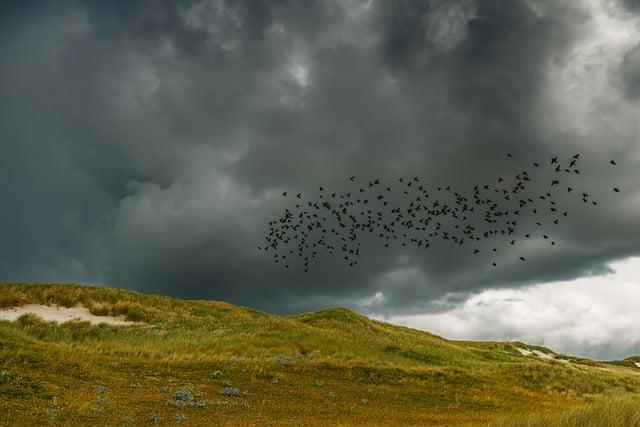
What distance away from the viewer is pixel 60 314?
46.4 metres

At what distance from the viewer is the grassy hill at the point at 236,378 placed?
61.3ft

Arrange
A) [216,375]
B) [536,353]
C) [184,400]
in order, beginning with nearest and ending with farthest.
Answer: [184,400]
[216,375]
[536,353]

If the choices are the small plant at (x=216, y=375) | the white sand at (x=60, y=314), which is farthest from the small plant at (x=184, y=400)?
the white sand at (x=60, y=314)

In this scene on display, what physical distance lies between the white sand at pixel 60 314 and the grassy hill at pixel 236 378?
96 cm

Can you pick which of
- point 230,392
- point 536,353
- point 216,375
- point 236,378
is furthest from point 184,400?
point 536,353

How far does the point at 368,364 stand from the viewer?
1437 inches

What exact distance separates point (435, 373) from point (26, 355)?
25585 mm

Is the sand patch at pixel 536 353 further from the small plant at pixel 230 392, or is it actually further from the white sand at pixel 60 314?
the small plant at pixel 230 392

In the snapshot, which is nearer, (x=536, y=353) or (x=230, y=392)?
(x=230, y=392)

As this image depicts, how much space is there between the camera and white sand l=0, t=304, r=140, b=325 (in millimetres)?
44612

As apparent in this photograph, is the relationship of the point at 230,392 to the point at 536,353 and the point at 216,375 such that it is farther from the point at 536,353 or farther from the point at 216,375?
the point at 536,353

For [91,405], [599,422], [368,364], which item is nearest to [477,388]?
[368,364]

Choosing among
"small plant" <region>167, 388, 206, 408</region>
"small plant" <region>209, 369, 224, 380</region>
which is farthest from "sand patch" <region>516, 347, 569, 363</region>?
"small plant" <region>167, 388, 206, 408</region>

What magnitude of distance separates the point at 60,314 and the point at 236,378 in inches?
1012
